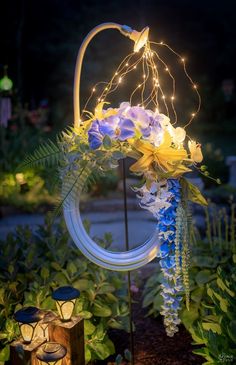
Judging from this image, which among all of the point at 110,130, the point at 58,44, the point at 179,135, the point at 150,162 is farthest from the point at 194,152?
the point at 58,44

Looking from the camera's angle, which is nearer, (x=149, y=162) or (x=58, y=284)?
(x=149, y=162)

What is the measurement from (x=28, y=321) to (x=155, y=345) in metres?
0.98

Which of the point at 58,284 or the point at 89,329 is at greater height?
the point at 58,284

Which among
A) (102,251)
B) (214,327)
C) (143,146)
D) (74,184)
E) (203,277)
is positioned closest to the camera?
(143,146)

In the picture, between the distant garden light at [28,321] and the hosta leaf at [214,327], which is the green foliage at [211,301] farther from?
the distant garden light at [28,321]

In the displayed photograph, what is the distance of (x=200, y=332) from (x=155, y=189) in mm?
776

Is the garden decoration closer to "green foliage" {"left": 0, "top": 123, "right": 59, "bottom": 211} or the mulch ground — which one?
the mulch ground

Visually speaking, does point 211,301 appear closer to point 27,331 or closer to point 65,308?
point 65,308

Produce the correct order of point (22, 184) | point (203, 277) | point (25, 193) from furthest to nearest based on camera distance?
point (25, 193)
point (22, 184)
point (203, 277)

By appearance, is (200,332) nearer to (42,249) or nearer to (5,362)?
(5,362)

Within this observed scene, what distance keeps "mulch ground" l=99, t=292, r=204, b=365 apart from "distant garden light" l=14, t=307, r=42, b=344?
0.64 meters

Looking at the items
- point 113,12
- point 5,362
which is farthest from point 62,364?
point 113,12

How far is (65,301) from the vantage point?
2162 mm

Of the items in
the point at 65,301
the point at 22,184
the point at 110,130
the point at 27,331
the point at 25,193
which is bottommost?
the point at 27,331
